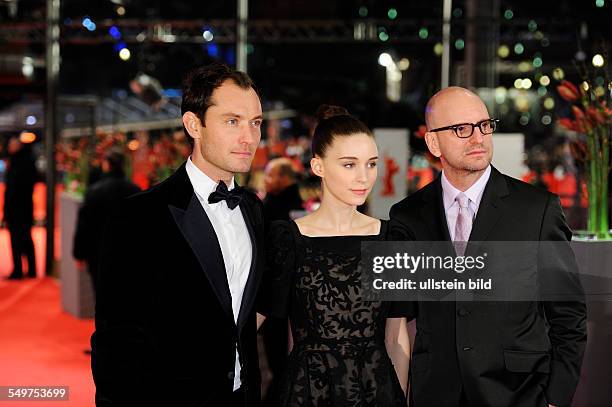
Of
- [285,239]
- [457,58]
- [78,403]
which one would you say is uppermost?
[457,58]

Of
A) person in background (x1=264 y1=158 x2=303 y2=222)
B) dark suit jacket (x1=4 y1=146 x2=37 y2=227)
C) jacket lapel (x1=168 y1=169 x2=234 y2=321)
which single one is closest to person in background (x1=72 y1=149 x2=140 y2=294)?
person in background (x1=264 y1=158 x2=303 y2=222)

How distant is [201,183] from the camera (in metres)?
2.36

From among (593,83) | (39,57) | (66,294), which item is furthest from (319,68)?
(593,83)

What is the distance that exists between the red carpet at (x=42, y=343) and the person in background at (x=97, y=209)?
64 cm

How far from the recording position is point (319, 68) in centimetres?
1370

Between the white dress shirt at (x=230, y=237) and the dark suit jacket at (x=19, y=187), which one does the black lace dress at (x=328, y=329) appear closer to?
the white dress shirt at (x=230, y=237)

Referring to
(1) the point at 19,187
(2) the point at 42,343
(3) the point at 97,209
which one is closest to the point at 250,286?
(3) the point at 97,209

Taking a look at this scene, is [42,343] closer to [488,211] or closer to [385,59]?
[488,211]

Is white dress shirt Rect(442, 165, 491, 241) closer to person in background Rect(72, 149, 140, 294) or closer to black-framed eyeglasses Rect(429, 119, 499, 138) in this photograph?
black-framed eyeglasses Rect(429, 119, 499, 138)

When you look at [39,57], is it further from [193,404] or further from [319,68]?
[193,404]

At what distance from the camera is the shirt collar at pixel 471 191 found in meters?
2.67

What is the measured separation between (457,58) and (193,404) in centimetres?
931

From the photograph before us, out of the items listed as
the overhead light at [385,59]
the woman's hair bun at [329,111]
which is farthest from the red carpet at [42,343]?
the overhead light at [385,59]

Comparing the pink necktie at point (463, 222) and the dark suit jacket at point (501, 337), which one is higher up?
the pink necktie at point (463, 222)
